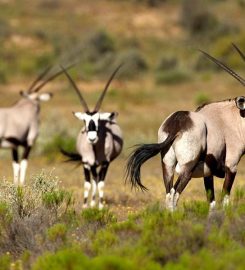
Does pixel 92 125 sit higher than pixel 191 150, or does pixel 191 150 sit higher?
pixel 92 125

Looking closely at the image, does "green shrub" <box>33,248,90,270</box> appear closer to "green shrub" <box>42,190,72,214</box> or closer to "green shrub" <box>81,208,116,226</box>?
"green shrub" <box>81,208,116,226</box>

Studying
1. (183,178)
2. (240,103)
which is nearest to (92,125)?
(240,103)

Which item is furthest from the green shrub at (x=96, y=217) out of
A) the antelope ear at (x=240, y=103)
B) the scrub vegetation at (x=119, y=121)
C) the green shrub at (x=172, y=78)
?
the green shrub at (x=172, y=78)

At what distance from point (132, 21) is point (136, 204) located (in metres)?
50.1

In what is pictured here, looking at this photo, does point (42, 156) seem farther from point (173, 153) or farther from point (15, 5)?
point (15, 5)

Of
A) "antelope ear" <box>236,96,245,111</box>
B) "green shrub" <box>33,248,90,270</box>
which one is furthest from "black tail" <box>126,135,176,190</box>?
"green shrub" <box>33,248,90,270</box>

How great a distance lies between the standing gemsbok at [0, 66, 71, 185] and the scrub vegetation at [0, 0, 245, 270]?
624mm

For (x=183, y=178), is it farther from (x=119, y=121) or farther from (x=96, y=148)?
(x=119, y=121)

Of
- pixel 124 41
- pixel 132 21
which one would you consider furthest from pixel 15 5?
pixel 124 41

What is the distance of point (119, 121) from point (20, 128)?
1054cm

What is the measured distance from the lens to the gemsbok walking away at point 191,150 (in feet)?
23.6

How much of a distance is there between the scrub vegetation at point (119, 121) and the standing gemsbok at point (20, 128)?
0.62 metres

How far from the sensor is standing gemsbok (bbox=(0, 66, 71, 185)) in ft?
42.8

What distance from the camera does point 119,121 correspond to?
23.7 metres
